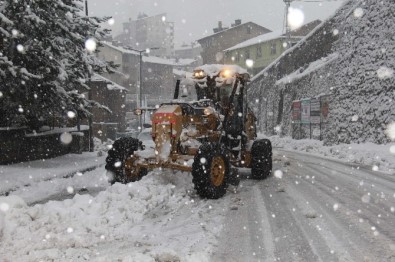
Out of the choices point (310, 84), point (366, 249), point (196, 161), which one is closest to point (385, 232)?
point (366, 249)

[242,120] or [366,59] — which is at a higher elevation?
[366,59]

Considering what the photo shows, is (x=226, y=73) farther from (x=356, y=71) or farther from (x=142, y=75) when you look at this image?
(x=142, y=75)

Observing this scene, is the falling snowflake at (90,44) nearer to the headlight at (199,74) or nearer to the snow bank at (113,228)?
the headlight at (199,74)

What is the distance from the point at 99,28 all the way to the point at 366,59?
1310 centimetres

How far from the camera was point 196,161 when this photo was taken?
7602mm

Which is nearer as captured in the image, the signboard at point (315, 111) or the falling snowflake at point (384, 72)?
the falling snowflake at point (384, 72)

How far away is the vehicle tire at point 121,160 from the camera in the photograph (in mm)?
8883

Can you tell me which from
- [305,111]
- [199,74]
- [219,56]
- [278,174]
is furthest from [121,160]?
[219,56]

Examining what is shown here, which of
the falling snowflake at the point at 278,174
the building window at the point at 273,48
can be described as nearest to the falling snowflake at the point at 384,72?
the falling snowflake at the point at 278,174

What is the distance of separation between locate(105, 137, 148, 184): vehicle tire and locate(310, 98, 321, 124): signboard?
1753 centimetres

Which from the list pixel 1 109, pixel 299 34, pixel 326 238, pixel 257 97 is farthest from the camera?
pixel 299 34

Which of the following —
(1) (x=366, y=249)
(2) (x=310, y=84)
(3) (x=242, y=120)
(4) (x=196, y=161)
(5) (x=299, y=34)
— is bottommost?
(1) (x=366, y=249)

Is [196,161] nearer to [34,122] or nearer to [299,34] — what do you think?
[34,122]

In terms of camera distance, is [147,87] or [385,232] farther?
[147,87]
